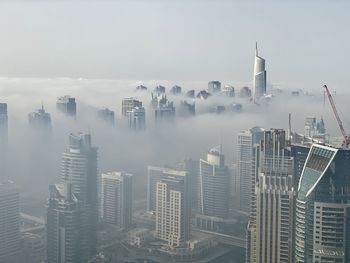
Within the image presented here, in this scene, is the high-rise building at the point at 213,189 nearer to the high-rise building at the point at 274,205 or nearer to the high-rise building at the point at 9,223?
the high-rise building at the point at 274,205

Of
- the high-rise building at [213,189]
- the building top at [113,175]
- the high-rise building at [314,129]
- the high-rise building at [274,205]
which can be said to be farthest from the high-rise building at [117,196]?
the high-rise building at [314,129]

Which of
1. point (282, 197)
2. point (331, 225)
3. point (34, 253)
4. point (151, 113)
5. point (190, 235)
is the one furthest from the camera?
point (151, 113)

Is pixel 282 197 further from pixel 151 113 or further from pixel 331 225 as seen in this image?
pixel 151 113

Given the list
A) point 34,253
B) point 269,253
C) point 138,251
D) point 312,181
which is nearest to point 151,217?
point 138,251

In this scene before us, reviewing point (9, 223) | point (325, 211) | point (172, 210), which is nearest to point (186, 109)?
point (172, 210)

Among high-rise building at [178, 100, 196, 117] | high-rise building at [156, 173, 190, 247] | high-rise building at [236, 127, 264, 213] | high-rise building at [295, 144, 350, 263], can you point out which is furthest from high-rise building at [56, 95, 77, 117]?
high-rise building at [295, 144, 350, 263]

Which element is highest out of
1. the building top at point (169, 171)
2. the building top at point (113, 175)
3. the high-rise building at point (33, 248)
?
the building top at point (169, 171)
